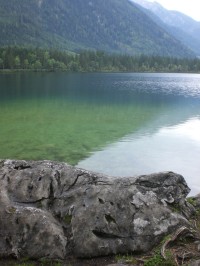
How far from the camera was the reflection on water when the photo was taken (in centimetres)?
3338

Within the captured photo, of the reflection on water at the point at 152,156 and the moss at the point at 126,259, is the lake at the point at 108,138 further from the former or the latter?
the moss at the point at 126,259

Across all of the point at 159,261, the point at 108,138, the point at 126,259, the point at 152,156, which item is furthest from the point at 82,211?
the point at 108,138

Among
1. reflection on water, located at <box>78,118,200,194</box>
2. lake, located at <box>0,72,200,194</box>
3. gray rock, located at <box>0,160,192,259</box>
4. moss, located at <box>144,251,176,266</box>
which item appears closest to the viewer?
moss, located at <box>144,251,176,266</box>

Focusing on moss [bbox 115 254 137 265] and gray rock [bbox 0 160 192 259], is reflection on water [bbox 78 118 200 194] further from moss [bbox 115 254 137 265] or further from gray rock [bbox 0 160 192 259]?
moss [bbox 115 254 137 265]

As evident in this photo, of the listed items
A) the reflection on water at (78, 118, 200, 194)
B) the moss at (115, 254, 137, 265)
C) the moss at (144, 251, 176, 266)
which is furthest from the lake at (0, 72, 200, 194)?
the moss at (144, 251, 176, 266)

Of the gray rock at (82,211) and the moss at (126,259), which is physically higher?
the gray rock at (82,211)

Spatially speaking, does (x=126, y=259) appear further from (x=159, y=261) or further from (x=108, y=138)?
(x=108, y=138)

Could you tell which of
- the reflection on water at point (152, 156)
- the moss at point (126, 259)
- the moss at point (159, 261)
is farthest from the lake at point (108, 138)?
the moss at point (159, 261)

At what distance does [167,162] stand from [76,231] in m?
24.3

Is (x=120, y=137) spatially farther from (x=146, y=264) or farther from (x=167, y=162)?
(x=146, y=264)

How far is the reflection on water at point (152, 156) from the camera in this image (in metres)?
33.4

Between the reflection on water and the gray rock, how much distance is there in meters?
14.2

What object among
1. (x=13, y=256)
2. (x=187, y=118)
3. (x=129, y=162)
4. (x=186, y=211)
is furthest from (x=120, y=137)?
(x=13, y=256)

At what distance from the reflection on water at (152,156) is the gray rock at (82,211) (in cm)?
1421
